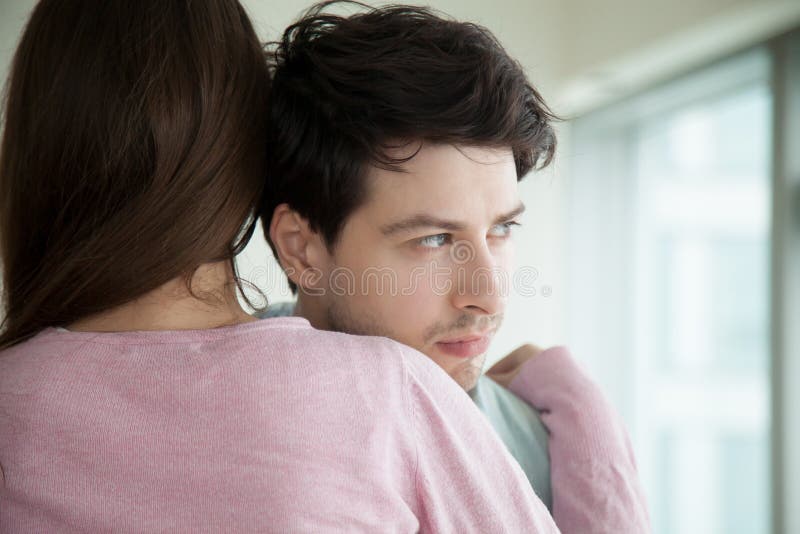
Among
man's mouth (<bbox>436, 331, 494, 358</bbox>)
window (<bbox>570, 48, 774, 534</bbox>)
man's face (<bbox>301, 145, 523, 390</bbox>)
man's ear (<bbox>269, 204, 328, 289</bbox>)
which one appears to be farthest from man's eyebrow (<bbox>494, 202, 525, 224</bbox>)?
window (<bbox>570, 48, 774, 534</bbox>)

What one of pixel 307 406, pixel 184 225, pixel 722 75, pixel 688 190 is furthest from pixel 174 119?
pixel 688 190

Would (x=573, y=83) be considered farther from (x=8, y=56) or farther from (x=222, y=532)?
(x=222, y=532)

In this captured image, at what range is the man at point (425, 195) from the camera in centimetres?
107

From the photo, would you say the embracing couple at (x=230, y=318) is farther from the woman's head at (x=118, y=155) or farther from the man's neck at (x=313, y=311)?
the man's neck at (x=313, y=311)

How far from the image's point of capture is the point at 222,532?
27.4 inches

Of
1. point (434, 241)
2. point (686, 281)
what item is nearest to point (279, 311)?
point (434, 241)

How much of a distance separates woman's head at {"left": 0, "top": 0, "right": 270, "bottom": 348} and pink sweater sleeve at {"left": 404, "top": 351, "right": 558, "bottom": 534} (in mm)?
265

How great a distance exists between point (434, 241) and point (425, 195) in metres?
0.06

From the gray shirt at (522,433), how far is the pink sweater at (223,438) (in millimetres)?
350

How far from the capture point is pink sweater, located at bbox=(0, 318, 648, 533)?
700 mm

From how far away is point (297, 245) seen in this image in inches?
47.5

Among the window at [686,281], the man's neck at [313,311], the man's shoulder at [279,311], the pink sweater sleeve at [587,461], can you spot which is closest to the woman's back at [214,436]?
the pink sweater sleeve at [587,461]

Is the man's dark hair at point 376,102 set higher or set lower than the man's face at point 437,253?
higher

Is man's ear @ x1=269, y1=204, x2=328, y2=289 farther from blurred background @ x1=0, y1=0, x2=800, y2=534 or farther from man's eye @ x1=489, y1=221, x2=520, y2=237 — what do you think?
blurred background @ x1=0, y1=0, x2=800, y2=534
